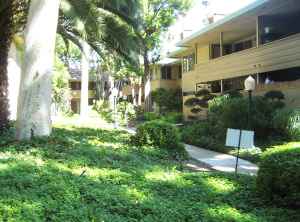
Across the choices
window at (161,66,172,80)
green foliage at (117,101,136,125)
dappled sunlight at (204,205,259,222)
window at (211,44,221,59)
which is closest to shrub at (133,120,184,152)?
dappled sunlight at (204,205,259,222)

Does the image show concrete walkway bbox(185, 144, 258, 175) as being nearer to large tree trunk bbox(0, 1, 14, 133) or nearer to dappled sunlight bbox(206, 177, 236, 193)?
dappled sunlight bbox(206, 177, 236, 193)

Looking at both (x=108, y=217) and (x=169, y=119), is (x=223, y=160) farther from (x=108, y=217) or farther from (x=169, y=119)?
(x=169, y=119)

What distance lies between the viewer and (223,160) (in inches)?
558

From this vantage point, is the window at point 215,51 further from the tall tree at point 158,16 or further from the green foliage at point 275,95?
the green foliage at point 275,95

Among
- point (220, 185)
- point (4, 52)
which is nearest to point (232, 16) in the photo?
point (4, 52)

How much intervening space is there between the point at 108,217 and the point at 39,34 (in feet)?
22.7

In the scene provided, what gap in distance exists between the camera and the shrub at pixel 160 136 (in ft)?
45.2

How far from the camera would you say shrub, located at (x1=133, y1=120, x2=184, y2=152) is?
45.2 feet

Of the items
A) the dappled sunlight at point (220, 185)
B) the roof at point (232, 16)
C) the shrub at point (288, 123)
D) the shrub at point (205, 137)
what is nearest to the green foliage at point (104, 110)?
the roof at point (232, 16)

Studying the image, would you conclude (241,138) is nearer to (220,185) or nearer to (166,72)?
(220,185)

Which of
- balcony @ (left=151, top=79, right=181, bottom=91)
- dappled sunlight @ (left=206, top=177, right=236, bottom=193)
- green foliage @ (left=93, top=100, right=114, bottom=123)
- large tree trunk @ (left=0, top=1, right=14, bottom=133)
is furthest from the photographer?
balcony @ (left=151, top=79, right=181, bottom=91)

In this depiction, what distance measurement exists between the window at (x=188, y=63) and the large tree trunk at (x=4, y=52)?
21243mm

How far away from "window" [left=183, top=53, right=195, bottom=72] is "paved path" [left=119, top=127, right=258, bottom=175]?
60.7 ft

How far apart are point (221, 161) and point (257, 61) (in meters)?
9.17
